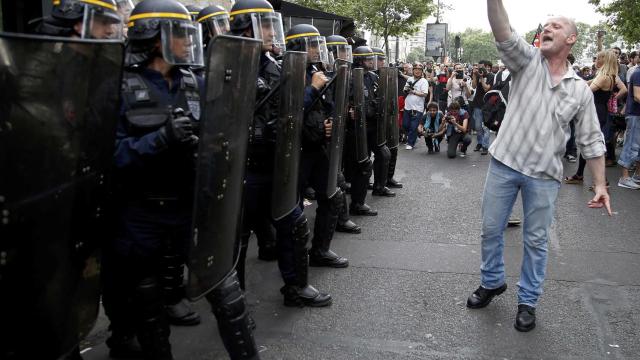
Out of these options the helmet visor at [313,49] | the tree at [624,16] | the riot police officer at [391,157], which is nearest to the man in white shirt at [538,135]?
the helmet visor at [313,49]

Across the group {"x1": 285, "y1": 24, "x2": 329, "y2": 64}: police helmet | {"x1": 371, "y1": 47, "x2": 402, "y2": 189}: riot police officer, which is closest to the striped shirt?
{"x1": 285, "y1": 24, "x2": 329, "y2": 64}: police helmet

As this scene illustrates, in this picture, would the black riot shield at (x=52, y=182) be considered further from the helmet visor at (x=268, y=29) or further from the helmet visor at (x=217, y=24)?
the helmet visor at (x=217, y=24)

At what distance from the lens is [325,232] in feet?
16.2

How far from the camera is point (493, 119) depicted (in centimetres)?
464

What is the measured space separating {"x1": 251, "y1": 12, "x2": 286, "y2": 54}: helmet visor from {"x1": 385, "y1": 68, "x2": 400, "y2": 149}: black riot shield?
3196mm

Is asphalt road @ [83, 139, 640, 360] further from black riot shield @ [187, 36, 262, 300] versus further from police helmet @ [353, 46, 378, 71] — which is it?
police helmet @ [353, 46, 378, 71]

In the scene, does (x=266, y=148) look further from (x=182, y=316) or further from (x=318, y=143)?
(x=182, y=316)

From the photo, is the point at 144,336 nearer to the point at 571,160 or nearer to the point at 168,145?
the point at 168,145

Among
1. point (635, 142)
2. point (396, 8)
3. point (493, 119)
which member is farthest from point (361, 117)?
point (396, 8)

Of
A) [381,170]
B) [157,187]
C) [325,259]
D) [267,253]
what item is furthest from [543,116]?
[381,170]

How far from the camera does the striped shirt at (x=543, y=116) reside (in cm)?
368

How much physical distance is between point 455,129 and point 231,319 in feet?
31.3

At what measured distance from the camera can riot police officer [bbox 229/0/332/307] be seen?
3.67 m

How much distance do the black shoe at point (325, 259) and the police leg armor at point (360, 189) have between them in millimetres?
1746
